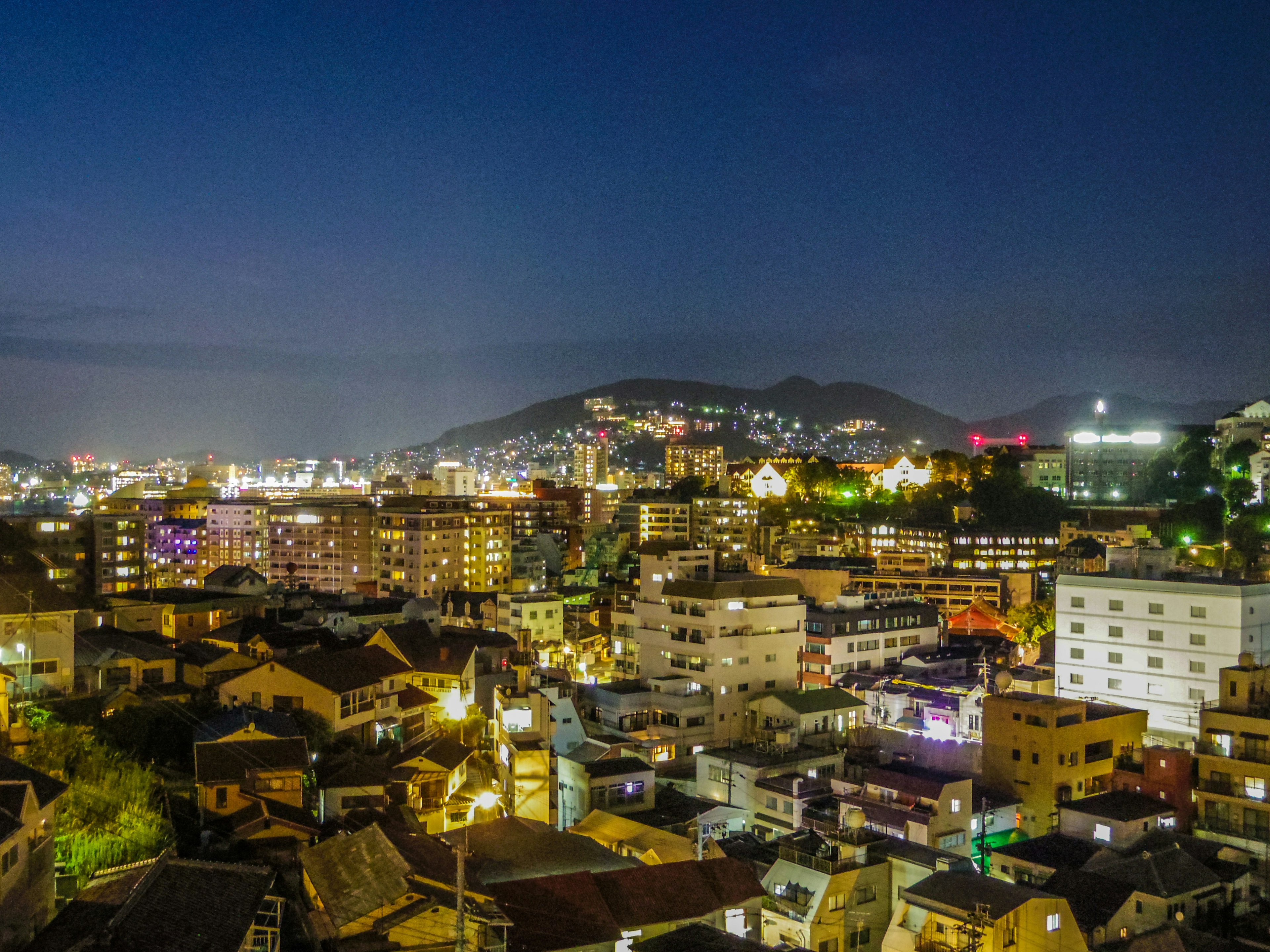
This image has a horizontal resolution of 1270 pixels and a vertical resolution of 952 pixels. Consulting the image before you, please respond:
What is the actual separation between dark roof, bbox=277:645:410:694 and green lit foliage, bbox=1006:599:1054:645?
572 inches

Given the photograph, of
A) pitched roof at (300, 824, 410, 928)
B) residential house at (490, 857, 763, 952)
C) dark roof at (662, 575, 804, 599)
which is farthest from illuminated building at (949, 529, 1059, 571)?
pitched roof at (300, 824, 410, 928)

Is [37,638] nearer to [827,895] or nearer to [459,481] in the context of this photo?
[827,895]

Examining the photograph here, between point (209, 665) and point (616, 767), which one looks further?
point (209, 665)

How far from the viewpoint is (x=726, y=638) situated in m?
16.0

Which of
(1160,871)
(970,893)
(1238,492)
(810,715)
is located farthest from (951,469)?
(970,893)

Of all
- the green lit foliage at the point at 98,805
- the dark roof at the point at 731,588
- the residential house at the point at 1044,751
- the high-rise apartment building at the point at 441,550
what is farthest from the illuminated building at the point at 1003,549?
the green lit foliage at the point at 98,805

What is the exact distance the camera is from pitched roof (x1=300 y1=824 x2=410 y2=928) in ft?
21.2

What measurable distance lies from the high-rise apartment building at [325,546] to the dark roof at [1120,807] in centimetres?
Answer: 2791

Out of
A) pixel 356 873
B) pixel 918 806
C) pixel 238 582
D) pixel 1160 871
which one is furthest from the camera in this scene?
pixel 238 582

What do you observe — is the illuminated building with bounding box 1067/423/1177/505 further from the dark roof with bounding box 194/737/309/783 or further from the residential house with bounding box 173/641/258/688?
the dark roof with bounding box 194/737/309/783

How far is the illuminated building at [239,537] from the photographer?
37.1 m

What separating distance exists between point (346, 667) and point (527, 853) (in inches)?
201

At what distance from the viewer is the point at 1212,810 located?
11664 mm

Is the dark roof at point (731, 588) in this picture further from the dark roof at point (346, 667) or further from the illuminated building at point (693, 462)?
the illuminated building at point (693, 462)
